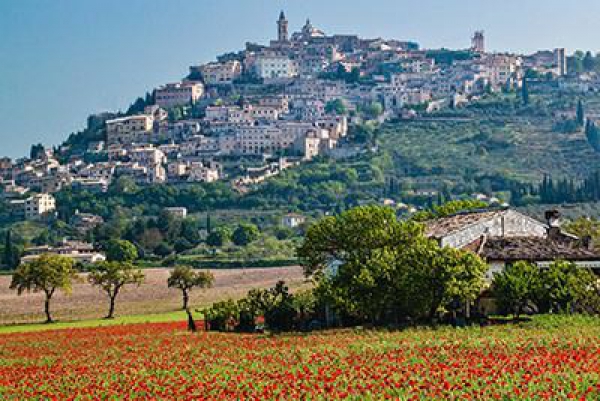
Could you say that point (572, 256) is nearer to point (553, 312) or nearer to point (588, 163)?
point (553, 312)

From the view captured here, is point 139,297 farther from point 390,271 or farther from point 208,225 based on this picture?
point 208,225

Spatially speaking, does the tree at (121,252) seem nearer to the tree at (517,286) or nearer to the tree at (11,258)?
the tree at (11,258)

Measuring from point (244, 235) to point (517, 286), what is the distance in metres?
102

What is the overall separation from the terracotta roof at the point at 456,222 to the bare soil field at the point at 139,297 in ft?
73.6

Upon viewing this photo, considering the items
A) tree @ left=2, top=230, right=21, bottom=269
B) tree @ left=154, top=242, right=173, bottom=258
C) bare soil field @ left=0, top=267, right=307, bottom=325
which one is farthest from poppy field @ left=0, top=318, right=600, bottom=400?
tree @ left=154, top=242, right=173, bottom=258

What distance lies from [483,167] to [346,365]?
532 feet

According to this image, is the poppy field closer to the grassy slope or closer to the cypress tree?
the cypress tree

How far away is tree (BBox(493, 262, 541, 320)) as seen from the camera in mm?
36938

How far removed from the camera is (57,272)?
207ft

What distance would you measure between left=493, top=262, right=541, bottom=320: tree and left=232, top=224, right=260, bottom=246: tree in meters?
99.4

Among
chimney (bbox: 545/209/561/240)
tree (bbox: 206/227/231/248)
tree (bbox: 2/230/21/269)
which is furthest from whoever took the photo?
Result: tree (bbox: 206/227/231/248)

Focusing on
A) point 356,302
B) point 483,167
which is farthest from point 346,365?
point 483,167

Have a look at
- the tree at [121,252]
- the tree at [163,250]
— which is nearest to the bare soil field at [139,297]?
the tree at [121,252]

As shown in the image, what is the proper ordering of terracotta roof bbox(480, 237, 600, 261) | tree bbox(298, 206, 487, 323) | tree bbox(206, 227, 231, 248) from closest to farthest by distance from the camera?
tree bbox(298, 206, 487, 323), terracotta roof bbox(480, 237, 600, 261), tree bbox(206, 227, 231, 248)
